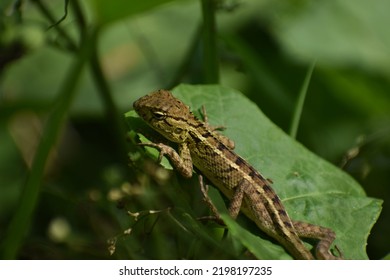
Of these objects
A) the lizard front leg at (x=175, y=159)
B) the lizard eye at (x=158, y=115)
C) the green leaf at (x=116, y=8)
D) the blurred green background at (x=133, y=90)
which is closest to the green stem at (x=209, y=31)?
the blurred green background at (x=133, y=90)

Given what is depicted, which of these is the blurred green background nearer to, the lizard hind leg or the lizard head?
the lizard head

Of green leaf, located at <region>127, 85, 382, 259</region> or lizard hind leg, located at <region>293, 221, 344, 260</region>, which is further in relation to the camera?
green leaf, located at <region>127, 85, 382, 259</region>

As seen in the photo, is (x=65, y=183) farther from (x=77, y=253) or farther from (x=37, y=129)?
(x=77, y=253)

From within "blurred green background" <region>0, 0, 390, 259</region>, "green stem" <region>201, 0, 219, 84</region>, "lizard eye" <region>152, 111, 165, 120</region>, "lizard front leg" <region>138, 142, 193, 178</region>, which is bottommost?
"blurred green background" <region>0, 0, 390, 259</region>

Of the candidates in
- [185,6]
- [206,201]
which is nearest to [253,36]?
[185,6]

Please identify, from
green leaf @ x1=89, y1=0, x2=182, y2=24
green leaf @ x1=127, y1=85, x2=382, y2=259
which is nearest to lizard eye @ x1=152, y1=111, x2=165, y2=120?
green leaf @ x1=127, y1=85, x2=382, y2=259

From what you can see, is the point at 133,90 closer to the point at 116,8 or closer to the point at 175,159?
the point at 116,8
